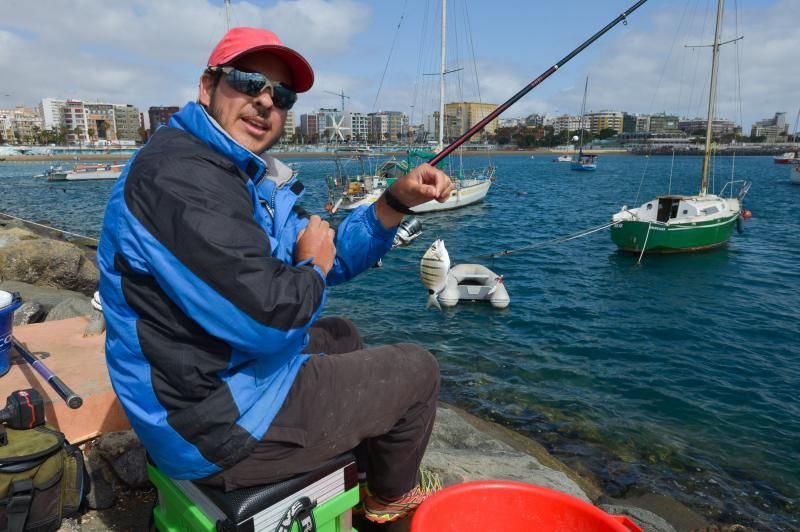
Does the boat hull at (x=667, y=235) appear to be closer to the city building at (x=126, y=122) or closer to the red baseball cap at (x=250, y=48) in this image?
the red baseball cap at (x=250, y=48)

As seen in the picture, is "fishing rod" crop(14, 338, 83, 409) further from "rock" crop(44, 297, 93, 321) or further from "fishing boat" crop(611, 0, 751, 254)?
"fishing boat" crop(611, 0, 751, 254)

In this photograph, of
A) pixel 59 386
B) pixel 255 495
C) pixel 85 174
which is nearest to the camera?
pixel 255 495

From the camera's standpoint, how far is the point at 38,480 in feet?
8.29

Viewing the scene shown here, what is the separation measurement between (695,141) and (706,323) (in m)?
152

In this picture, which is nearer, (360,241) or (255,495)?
(255,495)

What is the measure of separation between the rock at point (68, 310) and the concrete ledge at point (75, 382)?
1.86 m

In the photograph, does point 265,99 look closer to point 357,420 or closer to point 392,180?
point 357,420

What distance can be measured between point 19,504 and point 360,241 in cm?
205

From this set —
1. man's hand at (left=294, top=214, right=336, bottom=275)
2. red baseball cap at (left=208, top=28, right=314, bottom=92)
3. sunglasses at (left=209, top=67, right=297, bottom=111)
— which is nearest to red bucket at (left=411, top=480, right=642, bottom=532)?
man's hand at (left=294, top=214, right=336, bottom=275)

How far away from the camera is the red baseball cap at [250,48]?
204 cm

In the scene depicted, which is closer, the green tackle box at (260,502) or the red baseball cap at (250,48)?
the green tackle box at (260,502)

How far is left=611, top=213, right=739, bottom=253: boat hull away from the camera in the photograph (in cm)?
1730

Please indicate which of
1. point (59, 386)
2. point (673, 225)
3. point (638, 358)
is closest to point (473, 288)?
point (638, 358)

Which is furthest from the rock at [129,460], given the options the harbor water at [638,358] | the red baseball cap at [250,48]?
the harbor water at [638,358]
